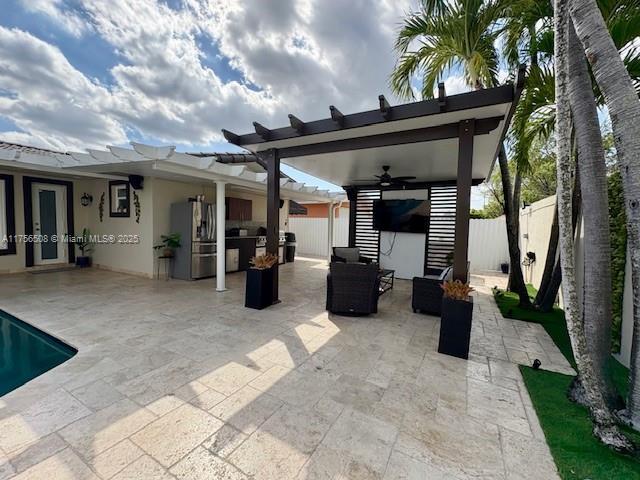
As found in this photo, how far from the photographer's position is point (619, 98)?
188cm

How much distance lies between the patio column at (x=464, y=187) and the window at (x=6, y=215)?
1055 cm

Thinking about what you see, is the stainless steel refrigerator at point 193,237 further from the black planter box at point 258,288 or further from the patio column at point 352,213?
the patio column at point 352,213

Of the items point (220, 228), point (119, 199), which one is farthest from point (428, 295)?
point (119, 199)

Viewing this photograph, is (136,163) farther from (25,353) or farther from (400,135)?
(400,135)

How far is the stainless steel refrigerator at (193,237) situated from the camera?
731 cm

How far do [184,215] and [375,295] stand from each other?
5.46m

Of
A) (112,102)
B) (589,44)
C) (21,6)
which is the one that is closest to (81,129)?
(112,102)

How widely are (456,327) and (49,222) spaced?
10.9 m

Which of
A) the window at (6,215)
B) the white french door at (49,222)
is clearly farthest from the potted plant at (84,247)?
the window at (6,215)

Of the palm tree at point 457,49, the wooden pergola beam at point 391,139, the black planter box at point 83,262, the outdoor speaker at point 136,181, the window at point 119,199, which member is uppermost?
the palm tree at point 457,49

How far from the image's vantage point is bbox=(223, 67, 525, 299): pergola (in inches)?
128

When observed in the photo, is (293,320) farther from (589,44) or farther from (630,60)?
(630,60)

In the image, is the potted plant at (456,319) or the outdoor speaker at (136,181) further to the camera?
the outdoor speaker at (136,181)

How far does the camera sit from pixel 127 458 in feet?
5.86
